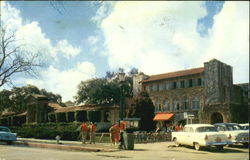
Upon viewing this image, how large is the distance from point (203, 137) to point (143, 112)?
28.9 metres

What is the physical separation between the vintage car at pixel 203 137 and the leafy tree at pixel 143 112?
25.9 metres

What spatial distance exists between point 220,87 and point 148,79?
47.2ft

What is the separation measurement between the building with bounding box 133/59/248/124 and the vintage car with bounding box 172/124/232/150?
29.3m

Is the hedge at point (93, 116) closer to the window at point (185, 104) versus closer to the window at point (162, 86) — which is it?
the window at point (162, 86)

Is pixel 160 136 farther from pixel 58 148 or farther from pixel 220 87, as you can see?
pixel 220 87

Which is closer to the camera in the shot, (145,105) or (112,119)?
(145,105)

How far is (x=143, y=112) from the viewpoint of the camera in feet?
155

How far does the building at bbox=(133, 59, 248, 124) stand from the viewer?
5000 centimetres

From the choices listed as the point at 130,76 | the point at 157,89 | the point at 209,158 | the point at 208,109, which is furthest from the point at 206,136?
the point at 130,76

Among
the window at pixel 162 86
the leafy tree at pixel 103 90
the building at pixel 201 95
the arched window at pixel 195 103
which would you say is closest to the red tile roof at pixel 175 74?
the building at pixel 201 95

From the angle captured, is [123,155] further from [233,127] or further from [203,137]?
[233,127]

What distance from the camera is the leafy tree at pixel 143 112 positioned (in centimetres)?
4697

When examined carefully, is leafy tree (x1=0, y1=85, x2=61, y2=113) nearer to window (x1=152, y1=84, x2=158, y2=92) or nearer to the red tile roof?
the red tile roof

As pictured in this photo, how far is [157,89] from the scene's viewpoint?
191 feet
